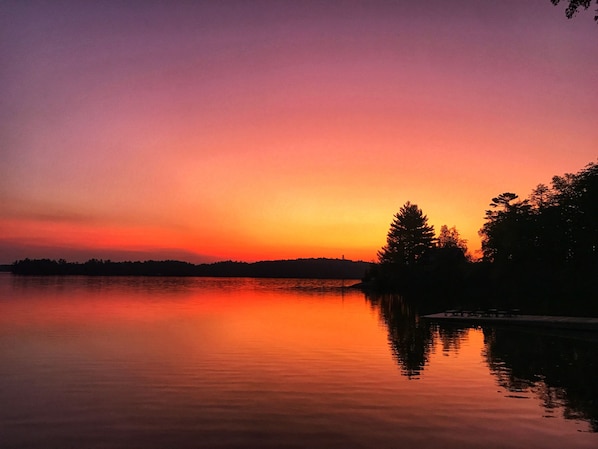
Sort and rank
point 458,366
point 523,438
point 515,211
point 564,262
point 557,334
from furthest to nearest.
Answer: point 515,211
point 564,262
point 557,334
point 458,366
point 523,438

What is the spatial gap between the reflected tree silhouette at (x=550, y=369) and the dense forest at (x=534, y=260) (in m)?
19.6

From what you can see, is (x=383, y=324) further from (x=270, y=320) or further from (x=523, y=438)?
(x=523, y=438)

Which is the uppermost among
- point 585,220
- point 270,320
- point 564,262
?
point 585,220

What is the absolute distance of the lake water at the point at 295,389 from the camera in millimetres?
15062

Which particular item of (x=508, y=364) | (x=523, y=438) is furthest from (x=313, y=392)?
(x=508, y=364)

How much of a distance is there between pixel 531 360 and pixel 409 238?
114m

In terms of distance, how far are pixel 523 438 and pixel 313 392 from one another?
28.5 ft

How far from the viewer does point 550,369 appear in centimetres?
2544

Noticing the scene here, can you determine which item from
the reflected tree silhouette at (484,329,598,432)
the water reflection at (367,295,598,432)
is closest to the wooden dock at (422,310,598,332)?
the water reflection at (367,295,598,432)

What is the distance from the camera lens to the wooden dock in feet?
125

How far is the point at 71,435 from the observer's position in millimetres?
15008

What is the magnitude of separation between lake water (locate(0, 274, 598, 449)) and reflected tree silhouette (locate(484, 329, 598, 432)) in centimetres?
9

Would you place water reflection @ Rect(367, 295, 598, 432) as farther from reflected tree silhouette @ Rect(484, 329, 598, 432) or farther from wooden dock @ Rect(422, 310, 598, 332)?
wooden dock @ Rect(422, 310, 598, 332)

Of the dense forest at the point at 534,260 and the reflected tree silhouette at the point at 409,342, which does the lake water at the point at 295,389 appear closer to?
the reflected tree silhouette at the point at 409,342
